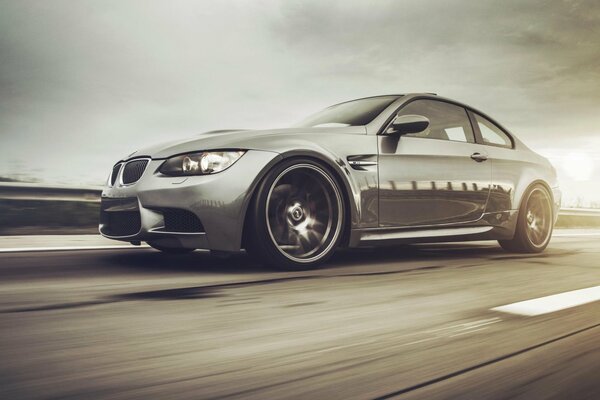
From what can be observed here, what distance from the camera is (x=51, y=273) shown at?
3.89m

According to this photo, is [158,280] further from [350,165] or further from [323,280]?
[350,165]

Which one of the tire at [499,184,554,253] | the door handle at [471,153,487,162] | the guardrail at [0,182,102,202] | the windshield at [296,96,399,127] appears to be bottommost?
the tire at [499,184,554,253]

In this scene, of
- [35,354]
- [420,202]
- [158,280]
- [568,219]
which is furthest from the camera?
[568,219]

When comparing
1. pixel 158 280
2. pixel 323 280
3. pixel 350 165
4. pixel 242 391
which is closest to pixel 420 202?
pixel 350 165

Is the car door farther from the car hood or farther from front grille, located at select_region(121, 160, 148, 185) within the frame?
front grille, located at select_region(121, 160, 148, 185)

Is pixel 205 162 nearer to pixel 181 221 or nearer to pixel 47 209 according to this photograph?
pixel 181 221

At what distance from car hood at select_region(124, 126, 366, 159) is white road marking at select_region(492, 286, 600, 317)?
6.07 ft

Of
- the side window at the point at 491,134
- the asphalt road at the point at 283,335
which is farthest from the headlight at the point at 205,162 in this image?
the side window at the point at 491,134

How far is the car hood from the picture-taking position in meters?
4.11

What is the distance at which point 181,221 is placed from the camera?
4.02 m

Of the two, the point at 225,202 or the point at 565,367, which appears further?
the point at 225,202

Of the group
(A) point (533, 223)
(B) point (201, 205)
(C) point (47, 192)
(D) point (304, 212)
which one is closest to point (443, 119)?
(A) point (533, 223)

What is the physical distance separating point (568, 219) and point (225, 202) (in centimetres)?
1216

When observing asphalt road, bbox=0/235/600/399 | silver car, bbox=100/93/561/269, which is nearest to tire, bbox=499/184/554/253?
silver car, bbox=100/93/561/269
